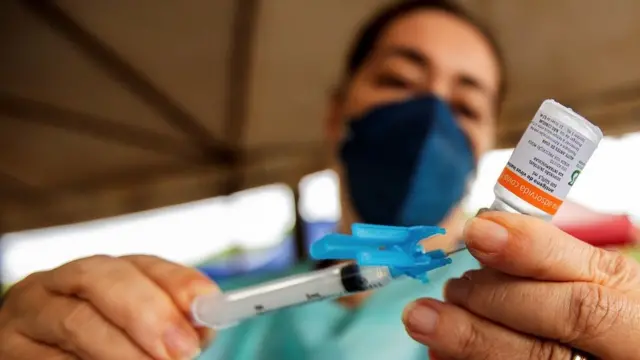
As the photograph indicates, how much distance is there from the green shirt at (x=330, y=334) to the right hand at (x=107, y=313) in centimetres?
25

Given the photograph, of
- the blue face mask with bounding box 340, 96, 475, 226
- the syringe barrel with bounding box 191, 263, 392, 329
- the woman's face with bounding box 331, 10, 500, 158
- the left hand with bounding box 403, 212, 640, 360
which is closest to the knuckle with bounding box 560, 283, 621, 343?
the left hand with bounding box 403, 212, 640, 360

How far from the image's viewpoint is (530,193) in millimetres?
330

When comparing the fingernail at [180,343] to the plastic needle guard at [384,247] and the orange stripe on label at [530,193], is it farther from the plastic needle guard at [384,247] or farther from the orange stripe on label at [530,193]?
the orange stripe on label at [530,193]

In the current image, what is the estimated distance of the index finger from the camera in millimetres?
324

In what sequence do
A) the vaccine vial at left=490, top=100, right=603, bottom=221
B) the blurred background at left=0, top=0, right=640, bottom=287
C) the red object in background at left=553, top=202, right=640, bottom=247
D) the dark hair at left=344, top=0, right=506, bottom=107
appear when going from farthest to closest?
the blurred background at left=0, top=0, right=640, bottom=287
the dark hair at left=344, top=0, right=506, bottom=107
the red object in background at left=553, top=202, right=640, bottom=247
the vaccine vial at left=490, top=100, right=603, bottom=221

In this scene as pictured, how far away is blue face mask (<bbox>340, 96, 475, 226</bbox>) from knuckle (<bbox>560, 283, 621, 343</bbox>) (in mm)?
410

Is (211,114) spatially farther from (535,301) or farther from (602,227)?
(535,301)

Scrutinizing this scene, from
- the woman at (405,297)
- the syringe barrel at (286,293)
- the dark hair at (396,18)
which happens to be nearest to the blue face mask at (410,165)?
the woman at (405,297)

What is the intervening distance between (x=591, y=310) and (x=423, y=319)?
98 mm

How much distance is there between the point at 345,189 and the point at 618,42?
73 cm

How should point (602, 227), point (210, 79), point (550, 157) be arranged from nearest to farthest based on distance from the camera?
point (550, 157)
point (602, 227)
point (210, 79)

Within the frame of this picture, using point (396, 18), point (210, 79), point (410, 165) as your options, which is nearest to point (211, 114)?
point (210, 79)

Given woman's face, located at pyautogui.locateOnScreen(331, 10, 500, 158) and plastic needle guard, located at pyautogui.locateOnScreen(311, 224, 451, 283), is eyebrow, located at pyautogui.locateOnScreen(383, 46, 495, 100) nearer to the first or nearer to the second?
woman's face, located at pyautogui.locateOnScreen(331, 10, 500, 158)

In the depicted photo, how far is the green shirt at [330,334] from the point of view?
70cm
